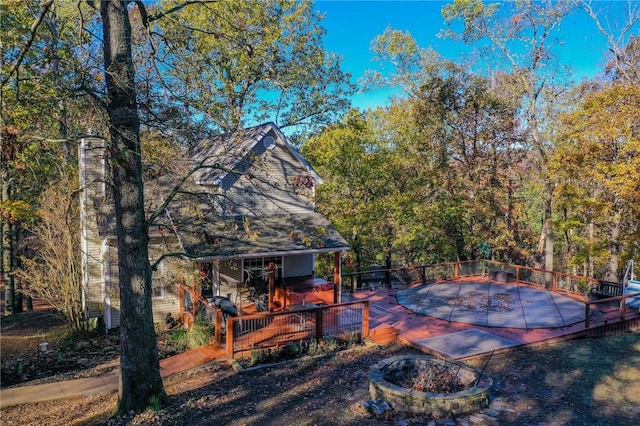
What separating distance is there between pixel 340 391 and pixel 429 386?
5.99ft

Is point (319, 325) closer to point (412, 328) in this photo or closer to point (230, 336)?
point (230, 336)

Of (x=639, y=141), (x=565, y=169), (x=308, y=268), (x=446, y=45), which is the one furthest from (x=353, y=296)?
(x=446, y=45)

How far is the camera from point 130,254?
774cm

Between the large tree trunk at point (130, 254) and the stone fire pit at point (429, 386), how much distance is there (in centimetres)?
430

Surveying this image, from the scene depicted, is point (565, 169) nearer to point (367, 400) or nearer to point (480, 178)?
point (480, 178)

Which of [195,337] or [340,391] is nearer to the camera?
[340,391]

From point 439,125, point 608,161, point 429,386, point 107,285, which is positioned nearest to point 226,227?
point 107,285

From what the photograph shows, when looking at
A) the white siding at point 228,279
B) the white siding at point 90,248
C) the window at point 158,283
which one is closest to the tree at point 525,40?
the white siding at point 228,279

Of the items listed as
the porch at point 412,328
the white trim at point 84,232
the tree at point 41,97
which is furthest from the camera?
the white trim at point 84,232

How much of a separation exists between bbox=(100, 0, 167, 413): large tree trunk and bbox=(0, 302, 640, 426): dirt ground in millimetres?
548

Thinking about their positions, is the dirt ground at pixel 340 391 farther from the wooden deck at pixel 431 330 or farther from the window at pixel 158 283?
the window at pixel 158 283

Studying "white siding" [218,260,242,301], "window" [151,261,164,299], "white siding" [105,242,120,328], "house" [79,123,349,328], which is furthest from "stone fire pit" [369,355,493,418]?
"white siding" [105,242,120,328]

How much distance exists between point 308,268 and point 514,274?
10311mm

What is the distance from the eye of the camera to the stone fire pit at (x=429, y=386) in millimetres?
7586
